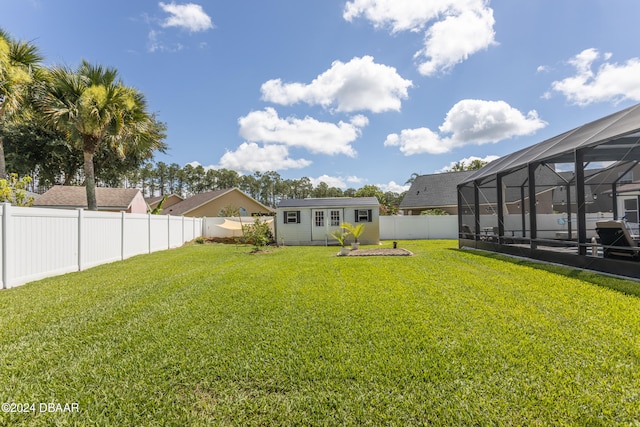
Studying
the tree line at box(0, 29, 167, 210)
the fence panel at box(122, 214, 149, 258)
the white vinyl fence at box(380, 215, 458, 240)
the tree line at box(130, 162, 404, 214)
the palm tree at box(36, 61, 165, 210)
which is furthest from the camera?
the tree line at box(130, 162, 404, 214)

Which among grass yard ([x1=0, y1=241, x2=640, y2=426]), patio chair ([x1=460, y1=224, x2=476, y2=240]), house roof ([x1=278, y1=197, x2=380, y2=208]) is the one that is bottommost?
grass yard ([x1=0, y1=241, x2=640, y2=426])

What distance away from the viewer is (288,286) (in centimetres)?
566

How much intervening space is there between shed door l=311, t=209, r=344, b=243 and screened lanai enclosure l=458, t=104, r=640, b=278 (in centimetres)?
675

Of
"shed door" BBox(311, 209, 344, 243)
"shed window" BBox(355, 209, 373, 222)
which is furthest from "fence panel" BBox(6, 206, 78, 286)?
"shed window" BBox(355, 209, 373, 222)

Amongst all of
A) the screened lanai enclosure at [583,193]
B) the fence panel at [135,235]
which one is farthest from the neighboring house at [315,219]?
the fence panel at [135,235]

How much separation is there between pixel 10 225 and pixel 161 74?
436 inches

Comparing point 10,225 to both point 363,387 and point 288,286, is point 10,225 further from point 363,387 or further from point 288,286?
point 363,387

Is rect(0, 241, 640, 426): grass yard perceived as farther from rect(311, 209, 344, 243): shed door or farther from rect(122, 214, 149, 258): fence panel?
rect(311, 209, 344, 243): shed door

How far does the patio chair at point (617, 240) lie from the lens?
230 inches

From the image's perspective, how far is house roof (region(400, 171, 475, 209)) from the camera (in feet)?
77.5

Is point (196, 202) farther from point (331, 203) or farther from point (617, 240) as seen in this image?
point (617, 240)

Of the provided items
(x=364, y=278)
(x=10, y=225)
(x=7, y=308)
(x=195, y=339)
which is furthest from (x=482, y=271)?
(x=10, y=225)

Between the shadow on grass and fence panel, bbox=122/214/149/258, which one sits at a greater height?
fence panel, bbox=122/214/149/258

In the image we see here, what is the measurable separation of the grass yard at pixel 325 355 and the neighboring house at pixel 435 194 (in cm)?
1872
